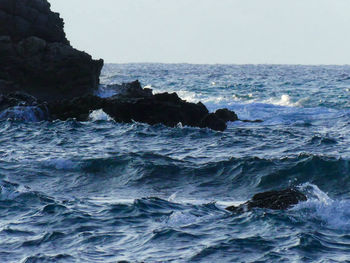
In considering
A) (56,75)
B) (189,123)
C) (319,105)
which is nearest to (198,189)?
(189,123)

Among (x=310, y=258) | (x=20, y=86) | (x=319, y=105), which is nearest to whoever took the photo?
(x=310, y=258)

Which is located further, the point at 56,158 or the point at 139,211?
the point at 56,158

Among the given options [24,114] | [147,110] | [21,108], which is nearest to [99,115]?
[147,110]

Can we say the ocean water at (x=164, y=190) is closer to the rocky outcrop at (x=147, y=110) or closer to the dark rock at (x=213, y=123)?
the dark rock at (x=213, y=123)

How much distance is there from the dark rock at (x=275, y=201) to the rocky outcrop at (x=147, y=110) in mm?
14642

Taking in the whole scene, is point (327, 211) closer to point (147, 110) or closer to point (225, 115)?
point (147, 110)

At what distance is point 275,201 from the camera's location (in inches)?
552

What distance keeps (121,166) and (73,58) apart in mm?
17414

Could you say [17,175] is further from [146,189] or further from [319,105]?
[319,105]

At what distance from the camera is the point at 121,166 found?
65.3 ft

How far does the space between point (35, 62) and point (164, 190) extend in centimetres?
2024

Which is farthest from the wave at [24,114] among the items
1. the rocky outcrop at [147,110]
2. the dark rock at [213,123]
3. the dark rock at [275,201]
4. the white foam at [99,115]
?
the dark rock at [275,201]

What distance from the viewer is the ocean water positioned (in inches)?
452

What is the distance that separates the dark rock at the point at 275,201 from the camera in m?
13.9
